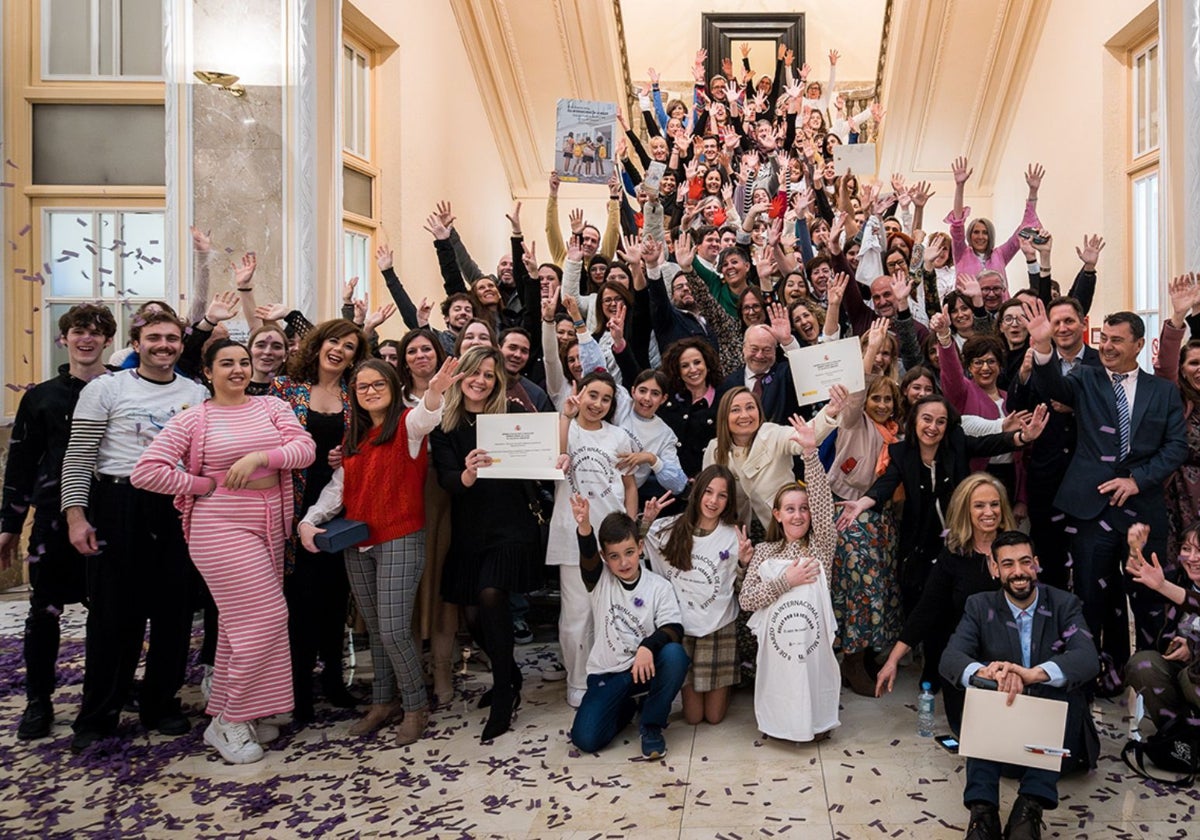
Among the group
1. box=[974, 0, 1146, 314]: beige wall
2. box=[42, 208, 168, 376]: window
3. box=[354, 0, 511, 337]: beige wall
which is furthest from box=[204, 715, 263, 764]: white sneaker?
box=[974, 0, 1146, 314]: beige wall

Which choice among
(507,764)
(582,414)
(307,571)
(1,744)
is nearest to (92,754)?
(1,744)

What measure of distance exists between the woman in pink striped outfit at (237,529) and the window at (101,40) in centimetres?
408

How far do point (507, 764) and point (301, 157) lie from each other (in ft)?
14.5

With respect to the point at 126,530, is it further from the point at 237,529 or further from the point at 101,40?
the point at 101,40

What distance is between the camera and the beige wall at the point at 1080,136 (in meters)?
8.18

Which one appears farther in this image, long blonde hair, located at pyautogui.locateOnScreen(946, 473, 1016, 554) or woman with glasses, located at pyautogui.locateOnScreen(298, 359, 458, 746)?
woman with glasses, located at pyautogui.locateOnScreen(298, 359, 458, 746)

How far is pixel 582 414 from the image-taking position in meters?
4.35

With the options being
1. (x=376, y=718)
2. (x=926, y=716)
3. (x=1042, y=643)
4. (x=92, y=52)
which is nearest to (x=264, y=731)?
(x=376, y=718)

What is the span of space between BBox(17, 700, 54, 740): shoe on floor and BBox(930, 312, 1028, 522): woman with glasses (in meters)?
4.30

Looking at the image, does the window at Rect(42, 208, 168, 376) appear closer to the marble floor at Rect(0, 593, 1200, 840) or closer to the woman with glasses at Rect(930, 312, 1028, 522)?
the marble floor at Rect(0, 593, 1200, 840)

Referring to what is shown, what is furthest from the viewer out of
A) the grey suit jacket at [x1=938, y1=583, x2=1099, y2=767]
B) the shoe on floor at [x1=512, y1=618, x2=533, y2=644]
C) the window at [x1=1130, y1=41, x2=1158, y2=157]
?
the window at [x1=1130, y1=41, x2=1158, y2=157]

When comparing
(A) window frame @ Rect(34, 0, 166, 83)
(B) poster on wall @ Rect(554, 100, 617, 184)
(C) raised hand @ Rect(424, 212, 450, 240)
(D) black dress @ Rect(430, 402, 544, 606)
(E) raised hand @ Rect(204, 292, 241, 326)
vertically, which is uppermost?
(A) window frame @ Rect(34, 0, 166, 83)

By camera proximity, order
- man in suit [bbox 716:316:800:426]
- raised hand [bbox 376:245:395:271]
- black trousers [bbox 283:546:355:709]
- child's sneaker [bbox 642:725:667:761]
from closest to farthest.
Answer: child's sneaker [bbox 642:725:667:761] → black trousers [bbox 283:546:355:709] → man in suit [bbox 716:316:800:426] → raised hand [bbox 376:245:395:271]

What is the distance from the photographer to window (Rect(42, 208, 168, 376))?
6770 millimetres
